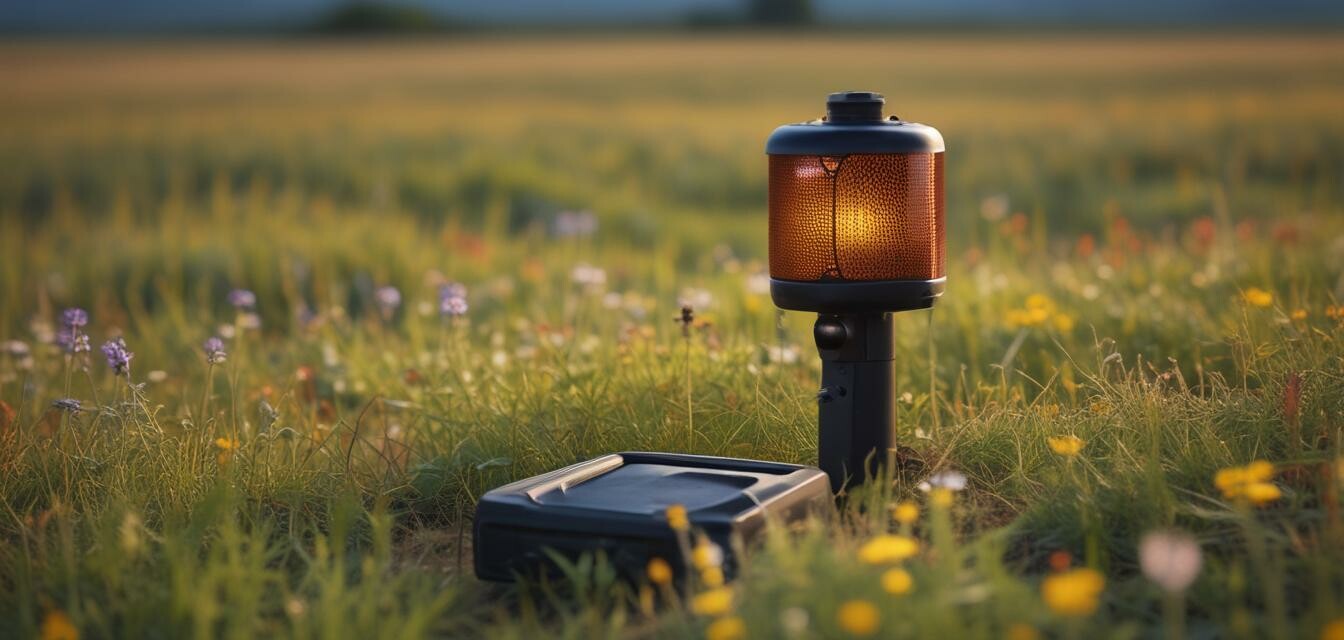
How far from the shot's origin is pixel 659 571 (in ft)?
7.50

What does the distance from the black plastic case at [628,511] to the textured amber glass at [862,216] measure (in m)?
0.51

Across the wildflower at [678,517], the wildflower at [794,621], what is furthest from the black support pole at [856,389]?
the wildflower at [794,621]

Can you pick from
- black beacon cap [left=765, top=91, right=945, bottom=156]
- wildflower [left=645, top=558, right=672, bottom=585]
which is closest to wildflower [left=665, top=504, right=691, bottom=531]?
wildflower [left=645, top=558, right=672, bottom=585]

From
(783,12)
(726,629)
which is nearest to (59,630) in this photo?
(726,629)

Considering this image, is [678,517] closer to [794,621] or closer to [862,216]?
[794,621]

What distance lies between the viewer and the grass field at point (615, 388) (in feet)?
7.84

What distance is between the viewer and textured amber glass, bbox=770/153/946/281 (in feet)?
9.97

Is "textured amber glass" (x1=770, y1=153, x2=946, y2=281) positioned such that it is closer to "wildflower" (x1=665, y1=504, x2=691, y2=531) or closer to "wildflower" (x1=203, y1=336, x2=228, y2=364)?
"wildflower" (x1=665, y1=504, x2=691, y2=531)

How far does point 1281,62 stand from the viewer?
30312mm

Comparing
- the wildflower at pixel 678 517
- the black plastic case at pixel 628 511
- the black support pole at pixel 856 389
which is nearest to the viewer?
the wildflower at pixel 678 517

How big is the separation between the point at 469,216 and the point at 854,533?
7.88m

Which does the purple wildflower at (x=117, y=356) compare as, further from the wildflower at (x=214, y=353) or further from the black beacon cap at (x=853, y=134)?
the black beacon cap at (x=853, y=134)

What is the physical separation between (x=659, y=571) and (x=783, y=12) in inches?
1968

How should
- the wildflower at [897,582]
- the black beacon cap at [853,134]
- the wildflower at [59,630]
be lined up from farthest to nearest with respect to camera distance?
the black beacon cap at [853,134] → the wildflower at [59,630] → the wildflower at [897,582]
